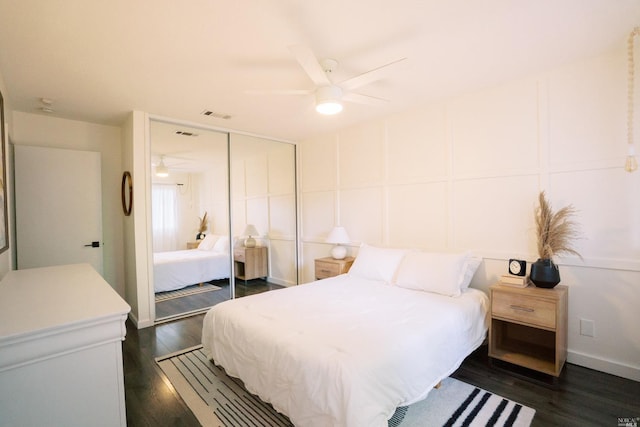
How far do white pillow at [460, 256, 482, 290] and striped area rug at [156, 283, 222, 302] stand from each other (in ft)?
11.1

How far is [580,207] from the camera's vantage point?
8.00 feet

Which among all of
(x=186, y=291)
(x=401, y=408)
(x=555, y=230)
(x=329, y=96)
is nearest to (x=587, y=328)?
(x=555, y=230)

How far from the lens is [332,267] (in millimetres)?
3963

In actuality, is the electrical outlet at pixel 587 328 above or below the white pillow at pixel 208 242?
below

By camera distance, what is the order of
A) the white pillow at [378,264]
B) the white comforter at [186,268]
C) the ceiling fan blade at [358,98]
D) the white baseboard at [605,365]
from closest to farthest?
the white baseboard at [605,365], the ceiling fan blade at [358,98], the white pillow at [378,264], the white comforter at [186,268]

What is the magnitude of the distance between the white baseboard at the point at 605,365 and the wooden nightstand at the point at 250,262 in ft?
13.2

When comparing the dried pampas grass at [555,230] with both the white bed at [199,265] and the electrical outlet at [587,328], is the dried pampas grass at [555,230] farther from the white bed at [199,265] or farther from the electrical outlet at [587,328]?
the white bed at [199,265]

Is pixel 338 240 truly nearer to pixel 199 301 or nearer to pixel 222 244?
pixel 222 244

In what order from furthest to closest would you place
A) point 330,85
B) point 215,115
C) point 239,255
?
point 239,255, point 215,115, point 330,85

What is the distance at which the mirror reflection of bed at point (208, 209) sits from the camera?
3.72m

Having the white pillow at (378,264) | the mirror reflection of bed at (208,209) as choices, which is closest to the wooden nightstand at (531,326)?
the white pillow at (378,264)

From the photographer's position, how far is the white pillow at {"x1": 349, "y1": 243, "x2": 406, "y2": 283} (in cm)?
313

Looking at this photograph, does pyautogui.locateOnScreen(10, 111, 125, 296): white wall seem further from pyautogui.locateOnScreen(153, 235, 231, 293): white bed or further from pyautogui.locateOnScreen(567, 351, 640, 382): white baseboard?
pyautogui.locateOnScreen(567, 351, 640, 382): white baseboard

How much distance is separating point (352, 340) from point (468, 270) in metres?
1.72
